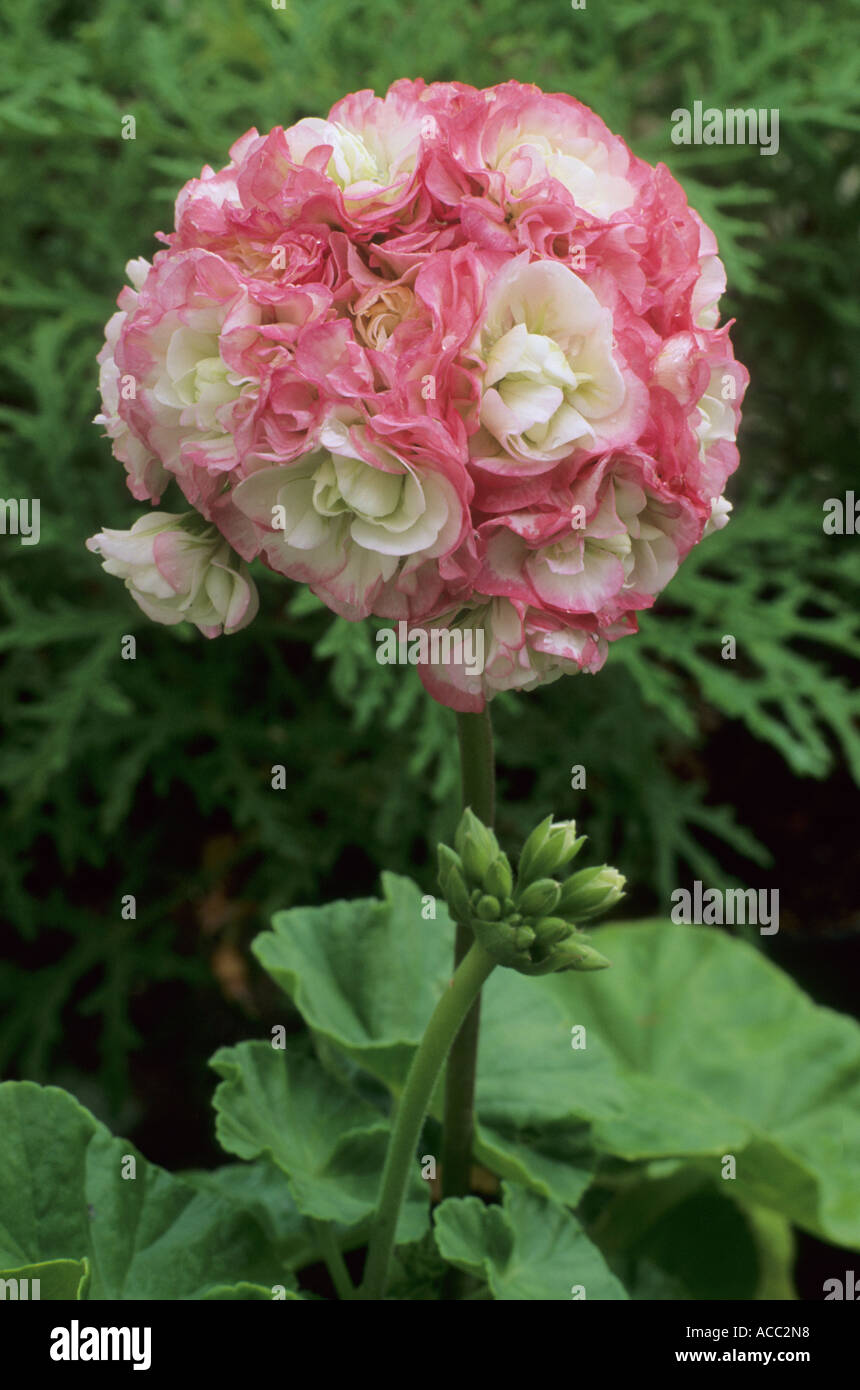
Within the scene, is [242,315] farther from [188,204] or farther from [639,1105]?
[639,1105]

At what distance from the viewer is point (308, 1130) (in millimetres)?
742

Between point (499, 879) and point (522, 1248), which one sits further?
point (522, 1248)

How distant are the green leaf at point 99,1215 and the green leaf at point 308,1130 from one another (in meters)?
0.04

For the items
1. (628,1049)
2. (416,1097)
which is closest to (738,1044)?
(628,1049)

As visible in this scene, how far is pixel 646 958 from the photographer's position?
1171 millimetres

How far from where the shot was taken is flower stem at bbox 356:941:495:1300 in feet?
1.78

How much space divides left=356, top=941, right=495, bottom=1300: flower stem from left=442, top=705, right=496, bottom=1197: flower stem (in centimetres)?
6

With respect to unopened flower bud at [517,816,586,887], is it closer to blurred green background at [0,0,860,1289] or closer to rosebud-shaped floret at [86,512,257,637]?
rosebud-shaped floret at [86,512,257,637]

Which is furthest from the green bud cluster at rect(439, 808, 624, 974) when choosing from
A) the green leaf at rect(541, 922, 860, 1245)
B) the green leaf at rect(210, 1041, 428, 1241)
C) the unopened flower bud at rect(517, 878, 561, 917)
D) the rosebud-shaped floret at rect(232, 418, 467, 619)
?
the green leaf at rect(541, 922, 860, 1245)

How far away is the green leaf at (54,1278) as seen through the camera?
1.82 feet

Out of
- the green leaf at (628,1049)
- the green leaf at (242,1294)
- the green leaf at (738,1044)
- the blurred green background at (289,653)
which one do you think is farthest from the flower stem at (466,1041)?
the blurred green background at (289,653)

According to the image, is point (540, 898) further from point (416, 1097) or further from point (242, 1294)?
point (242, 1294)

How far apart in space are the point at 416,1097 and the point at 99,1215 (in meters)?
0.20

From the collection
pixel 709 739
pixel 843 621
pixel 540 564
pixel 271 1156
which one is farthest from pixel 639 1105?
pixel 709 739
